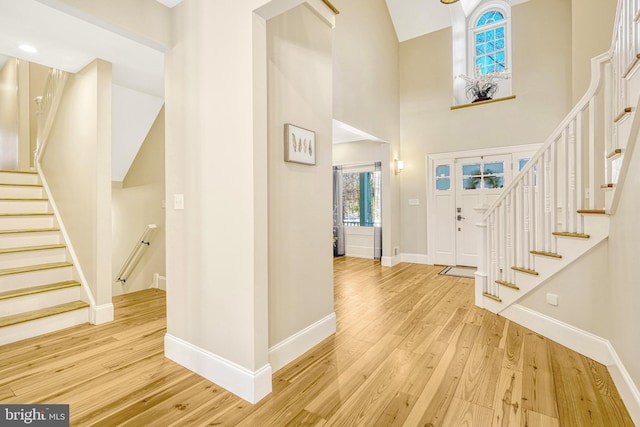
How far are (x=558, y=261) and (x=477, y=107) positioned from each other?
3.97 metres

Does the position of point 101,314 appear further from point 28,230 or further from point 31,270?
point 28,230

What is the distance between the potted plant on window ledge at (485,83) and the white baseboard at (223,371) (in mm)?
6005

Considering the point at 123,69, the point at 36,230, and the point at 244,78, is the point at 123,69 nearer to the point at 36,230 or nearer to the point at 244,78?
the point at 36,230

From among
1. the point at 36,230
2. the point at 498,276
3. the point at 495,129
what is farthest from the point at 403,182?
the point at 36,230

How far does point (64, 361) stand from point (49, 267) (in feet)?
4.56

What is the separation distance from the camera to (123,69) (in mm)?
3258

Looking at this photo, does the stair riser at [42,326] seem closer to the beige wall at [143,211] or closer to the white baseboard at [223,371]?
the beige wall at [143,211]

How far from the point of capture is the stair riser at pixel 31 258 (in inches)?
119

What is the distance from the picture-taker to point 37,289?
9.74 ft

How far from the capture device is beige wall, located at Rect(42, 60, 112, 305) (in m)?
3.02

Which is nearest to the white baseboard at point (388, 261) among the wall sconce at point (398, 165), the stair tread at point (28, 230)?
the wall sconce at point (398, 165)

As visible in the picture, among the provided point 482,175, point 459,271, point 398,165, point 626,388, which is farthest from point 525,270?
point 398,165

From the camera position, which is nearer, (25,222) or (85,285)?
(85,285)

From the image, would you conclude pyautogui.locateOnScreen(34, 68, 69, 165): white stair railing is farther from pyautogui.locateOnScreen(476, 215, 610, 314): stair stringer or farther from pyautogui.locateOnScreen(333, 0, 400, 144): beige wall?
pyautogui.locateOnScreen(476, 215, 610, 314): stair stringer
